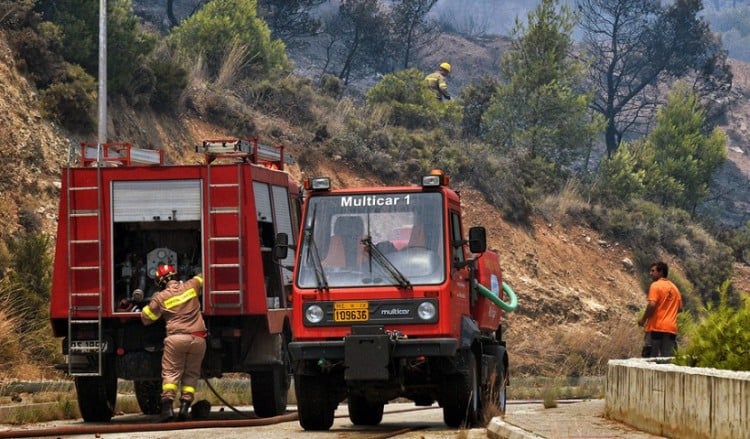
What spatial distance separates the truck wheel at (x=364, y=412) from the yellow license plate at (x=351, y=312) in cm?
177

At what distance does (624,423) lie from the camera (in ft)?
45.5

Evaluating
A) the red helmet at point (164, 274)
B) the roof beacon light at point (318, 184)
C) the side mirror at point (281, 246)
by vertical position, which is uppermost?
the roof beacon light at point (318, 184)

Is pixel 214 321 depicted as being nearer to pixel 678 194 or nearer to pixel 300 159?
pixel 300 159

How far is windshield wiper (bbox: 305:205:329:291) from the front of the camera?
15.2 metres

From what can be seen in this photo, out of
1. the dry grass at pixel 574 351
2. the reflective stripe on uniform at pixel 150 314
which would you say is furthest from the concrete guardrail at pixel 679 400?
the dry grass at pixel 574 351

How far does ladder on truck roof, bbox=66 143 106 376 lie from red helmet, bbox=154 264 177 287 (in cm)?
77

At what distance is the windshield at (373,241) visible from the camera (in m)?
15.2

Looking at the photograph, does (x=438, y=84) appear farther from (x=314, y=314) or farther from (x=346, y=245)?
(x=314, y=314)

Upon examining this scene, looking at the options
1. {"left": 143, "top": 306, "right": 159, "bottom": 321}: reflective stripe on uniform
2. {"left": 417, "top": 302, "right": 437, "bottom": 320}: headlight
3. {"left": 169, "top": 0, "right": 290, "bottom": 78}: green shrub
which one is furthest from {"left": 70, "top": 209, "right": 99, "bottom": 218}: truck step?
{"left": 169, "top": 0, "right": 290, "bottom": 78}: green shrub

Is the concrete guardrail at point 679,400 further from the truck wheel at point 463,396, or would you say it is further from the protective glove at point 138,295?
the protective glove at point 138,295

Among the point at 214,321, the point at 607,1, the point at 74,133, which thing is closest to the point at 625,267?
the point at 74,133

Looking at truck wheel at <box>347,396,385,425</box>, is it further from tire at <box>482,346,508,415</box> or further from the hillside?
the hillside

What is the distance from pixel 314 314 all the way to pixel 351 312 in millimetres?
Result: 402

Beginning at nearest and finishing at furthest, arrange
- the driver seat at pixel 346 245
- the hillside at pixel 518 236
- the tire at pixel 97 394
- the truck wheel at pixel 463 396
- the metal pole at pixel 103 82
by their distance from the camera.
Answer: the truck wheel at pixel 463 396, the driver seat at pixel 346 245, the tire at pixel 97 394, the metal pole at pixel 103 82, the hillside at pixel 518 236
